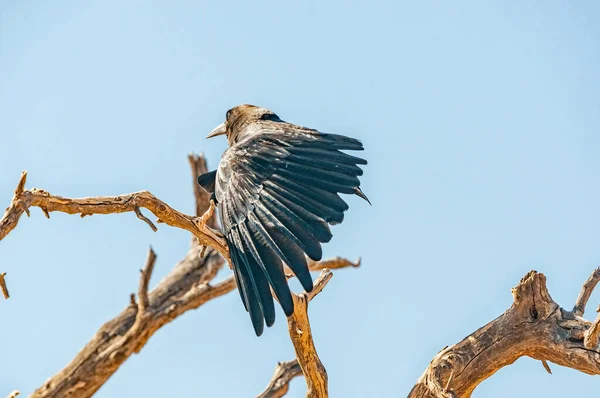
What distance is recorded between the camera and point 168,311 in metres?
11.7

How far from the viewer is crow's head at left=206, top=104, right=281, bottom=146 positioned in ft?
32.8

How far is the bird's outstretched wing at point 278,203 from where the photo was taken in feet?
23.4

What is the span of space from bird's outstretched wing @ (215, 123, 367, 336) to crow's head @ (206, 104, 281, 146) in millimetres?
1130

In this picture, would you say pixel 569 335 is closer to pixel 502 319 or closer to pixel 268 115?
pixel 502 319

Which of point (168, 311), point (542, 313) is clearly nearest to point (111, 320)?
point (168, 311)

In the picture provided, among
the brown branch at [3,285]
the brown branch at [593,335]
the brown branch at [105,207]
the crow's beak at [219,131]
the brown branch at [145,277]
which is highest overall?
the crow's beak at [219,131]

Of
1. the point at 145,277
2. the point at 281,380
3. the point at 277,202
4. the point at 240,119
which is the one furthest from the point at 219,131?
the point at 277,202

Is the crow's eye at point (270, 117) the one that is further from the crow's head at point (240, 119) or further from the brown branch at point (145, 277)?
the brown branch at point (145, 277)

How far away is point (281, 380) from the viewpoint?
978 cm

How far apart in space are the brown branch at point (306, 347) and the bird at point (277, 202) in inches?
9.5

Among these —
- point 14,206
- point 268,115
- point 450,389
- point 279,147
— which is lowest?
point 450,389

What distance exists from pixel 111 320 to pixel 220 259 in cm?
152

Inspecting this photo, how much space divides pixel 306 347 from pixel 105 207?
1660mm

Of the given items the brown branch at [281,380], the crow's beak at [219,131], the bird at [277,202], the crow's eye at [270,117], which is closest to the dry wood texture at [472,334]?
the bird at [277,202]
